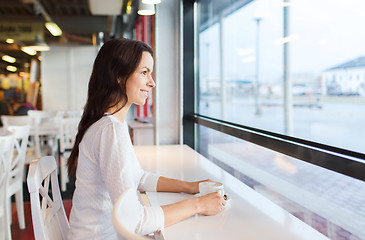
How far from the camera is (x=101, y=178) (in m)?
1.29

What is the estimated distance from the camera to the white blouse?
118 cm

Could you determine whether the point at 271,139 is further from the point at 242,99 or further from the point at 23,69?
the point at 23,69

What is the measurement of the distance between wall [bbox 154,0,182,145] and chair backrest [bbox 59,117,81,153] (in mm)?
1850

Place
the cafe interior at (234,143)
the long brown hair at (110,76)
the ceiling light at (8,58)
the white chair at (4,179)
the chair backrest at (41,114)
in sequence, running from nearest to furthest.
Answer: the cafe interior at (234,143) < the long brown hair at (110,76) < the white chair at (4,179) < the chair backrest at (41,114) < the ceiling light at (8,58)

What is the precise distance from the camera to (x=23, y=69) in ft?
35.5

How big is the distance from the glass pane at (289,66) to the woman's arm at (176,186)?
59cm

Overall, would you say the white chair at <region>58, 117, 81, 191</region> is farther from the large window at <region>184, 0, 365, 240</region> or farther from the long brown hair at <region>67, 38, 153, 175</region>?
the long brown hair at <region>67, 38, 153, 175</region>

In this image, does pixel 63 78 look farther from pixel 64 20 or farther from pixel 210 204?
pixel 210 204

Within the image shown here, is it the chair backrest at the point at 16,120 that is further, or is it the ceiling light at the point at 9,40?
the ceiling light at the point at 9,40

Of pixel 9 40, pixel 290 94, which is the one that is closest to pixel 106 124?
pixel 290 94

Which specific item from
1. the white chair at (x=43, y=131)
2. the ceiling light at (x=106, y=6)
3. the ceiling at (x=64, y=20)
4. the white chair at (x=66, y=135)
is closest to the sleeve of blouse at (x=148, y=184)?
the white chair at (x=66, y=135)

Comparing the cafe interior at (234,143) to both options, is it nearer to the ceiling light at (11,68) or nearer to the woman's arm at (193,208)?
the woman's arm at (193,208)

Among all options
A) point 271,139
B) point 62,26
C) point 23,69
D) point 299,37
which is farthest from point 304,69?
point 23,69

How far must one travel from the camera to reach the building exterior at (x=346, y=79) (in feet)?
4.35
